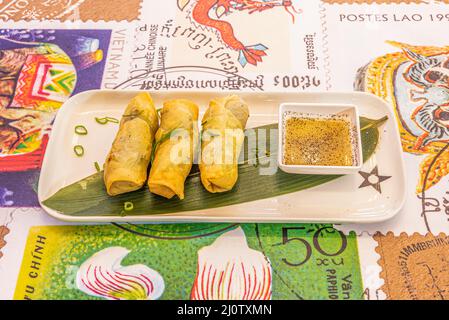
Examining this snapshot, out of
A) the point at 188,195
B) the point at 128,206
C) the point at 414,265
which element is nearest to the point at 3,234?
the point at 128,206

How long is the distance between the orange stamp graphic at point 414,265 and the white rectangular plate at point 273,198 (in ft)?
0.55

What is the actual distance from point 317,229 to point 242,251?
0.39 meters

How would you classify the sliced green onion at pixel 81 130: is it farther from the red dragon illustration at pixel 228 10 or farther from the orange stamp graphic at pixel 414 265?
the orange stamp graphic at pixel 414 265

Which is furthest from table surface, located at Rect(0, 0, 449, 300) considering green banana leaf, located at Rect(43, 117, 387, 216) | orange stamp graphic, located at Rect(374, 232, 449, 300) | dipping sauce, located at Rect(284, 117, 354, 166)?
dipping sauce, located at Rect(284, 117, 354, 166)

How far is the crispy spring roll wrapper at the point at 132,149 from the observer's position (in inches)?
80.1

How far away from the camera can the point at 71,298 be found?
192 cm

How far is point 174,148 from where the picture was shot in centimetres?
212

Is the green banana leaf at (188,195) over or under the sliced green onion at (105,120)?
under

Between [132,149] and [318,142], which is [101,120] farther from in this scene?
[318,142]

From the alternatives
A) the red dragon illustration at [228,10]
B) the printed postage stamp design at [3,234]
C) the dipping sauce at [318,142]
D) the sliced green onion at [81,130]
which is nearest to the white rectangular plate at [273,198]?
the sliced green onion at [81,130]

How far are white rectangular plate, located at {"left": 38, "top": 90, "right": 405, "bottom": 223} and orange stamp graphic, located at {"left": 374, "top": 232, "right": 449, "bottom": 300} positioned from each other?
0.55ft

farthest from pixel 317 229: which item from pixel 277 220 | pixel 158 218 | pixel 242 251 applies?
pixel 158 218

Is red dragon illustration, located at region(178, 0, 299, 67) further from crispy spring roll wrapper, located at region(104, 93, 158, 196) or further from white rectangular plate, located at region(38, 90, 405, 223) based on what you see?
crispy spring roll wrapper, located at region(104, 93, 158, 196)

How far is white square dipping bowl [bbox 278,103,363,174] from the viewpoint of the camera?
2.02 metres
